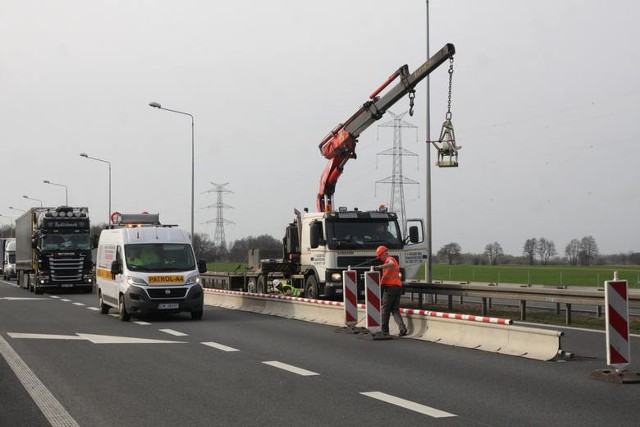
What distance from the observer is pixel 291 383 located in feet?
31.7

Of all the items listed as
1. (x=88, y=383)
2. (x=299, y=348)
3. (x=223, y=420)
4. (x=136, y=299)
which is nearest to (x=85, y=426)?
(x=223, y=420)

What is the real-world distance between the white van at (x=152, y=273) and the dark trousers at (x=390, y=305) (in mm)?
5929

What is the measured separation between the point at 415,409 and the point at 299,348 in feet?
18.3

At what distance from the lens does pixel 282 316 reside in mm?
21109

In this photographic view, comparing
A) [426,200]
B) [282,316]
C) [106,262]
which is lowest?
[282,316]

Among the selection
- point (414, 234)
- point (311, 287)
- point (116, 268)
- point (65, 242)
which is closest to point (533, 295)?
point (414, 234)

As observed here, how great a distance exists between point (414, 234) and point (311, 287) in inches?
127

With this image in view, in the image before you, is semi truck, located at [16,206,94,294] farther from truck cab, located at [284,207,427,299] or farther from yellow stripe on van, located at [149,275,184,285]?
yellow stripe on van, located at [149,275,184,285]

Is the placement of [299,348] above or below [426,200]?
below

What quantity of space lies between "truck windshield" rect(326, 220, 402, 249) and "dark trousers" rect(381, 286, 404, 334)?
696 centimetres

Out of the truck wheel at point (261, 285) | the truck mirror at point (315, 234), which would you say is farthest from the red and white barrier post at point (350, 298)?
the truck wheel at point (261, 285)

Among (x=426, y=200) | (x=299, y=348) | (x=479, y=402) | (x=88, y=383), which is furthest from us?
(x=426, y=200)

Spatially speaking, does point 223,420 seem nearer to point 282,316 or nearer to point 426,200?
point 282,316

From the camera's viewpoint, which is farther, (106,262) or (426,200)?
(426,200)
